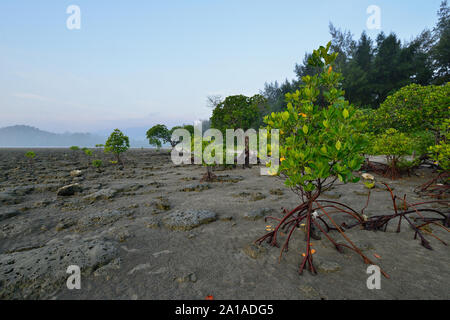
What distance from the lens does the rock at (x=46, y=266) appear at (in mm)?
2855

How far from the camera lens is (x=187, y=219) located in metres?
5.39

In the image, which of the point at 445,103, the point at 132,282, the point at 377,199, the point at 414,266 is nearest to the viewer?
Answer: the point at 132,282

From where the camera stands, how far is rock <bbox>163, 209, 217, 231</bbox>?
16.8ft

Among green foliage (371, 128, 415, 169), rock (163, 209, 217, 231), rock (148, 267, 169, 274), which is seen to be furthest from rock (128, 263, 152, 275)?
green foliage (371, 128, 415, 169)

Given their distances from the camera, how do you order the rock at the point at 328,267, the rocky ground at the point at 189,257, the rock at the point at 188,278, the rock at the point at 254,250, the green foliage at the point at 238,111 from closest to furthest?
1. the rocky ground at the point at 189,257
2. the rock at the point at 188,278
3. the rock at the point at 328,267
4. the rock at the point at 254,250
5. the green foliage at the point at 238,111

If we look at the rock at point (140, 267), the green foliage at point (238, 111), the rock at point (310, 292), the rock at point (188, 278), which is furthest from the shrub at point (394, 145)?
the rock at point (140, 267)

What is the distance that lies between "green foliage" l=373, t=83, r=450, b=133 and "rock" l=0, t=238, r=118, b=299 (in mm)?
13809

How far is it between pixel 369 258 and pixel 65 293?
17.0 ft

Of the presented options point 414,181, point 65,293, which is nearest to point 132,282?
point 65,293

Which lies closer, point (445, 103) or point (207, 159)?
point (445, 103)

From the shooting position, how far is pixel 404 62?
30.2 metres

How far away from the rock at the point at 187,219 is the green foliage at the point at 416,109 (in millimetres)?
11387

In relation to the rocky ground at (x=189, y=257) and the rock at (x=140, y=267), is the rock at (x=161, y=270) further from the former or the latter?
the rock at (x=140, y=267)
